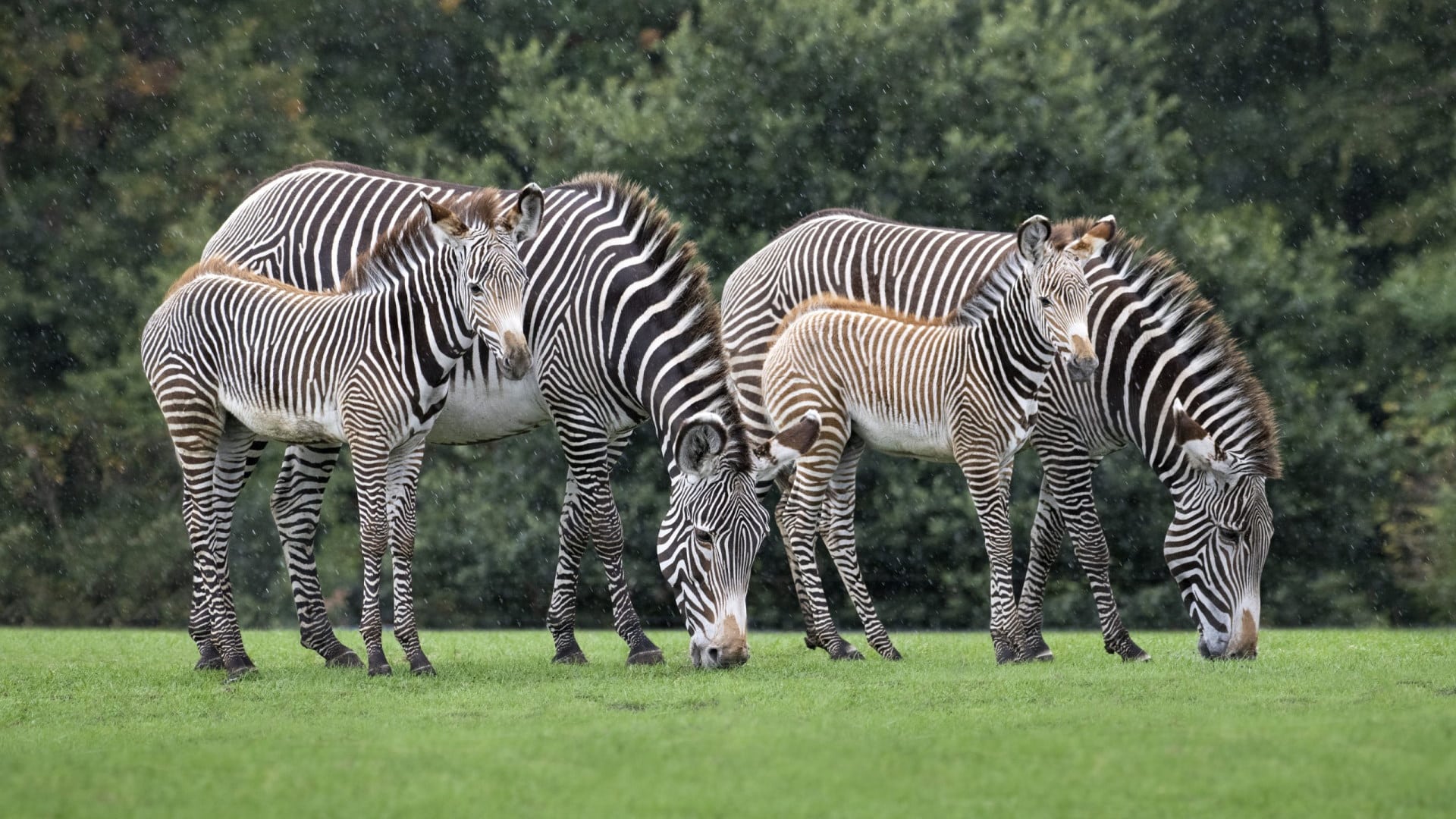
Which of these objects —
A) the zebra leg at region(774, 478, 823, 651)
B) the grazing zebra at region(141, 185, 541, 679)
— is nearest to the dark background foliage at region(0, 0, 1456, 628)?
the zebra leg at region(774, 478, 823, 651)

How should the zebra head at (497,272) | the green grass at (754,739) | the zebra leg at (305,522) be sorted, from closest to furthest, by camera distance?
1. the green grass at (754,739)
2. the zebra head at (497,272)
3. the zebra leg at (305,522)

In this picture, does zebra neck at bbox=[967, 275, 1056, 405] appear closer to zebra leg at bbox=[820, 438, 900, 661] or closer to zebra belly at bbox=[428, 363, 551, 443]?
zebra leg at bbox=[820, 438, 900, 661]

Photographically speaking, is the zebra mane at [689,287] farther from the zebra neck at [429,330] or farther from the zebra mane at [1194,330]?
the zebra mane at [1194,330]

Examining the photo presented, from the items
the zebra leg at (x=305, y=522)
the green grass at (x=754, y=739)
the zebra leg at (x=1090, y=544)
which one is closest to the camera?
the green grass at (x=754, y=739)

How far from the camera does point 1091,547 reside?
1064 cm

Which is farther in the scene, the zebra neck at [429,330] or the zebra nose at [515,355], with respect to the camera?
the zebra neck at [429,330]

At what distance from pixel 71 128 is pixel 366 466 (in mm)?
19400

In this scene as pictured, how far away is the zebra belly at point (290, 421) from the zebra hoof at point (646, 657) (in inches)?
88.5

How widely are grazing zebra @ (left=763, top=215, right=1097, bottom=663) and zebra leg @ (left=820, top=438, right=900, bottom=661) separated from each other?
0.04 ft

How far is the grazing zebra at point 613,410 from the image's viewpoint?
30.6ft

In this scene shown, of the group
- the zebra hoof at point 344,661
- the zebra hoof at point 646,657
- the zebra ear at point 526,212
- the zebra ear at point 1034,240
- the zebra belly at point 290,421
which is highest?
the zebra ear at point 1034,240

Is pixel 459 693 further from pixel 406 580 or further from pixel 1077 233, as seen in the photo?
pixel 1077 233

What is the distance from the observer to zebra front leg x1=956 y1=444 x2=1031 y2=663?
9867 mm

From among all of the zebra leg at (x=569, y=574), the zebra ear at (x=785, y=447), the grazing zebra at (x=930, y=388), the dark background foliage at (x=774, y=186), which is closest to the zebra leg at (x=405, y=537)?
the zebra leg at (x=569, y=574)
